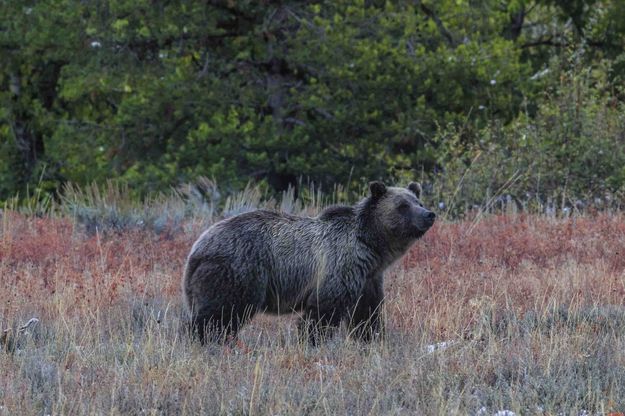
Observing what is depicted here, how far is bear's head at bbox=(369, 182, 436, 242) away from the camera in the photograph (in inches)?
316

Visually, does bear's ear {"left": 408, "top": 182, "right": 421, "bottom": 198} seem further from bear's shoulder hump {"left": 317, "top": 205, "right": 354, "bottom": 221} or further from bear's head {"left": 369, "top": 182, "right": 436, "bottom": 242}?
bear's shoulder hump {"left": 317, "top": 205, "right": 354, "bottom": 221}

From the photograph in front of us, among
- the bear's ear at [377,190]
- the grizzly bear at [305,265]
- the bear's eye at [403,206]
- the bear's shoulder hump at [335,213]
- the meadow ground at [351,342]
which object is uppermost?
the bear's ear at [377,190]

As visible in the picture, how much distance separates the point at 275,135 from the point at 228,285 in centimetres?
1183

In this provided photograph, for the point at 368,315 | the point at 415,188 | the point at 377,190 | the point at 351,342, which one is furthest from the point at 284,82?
the point at 351,342

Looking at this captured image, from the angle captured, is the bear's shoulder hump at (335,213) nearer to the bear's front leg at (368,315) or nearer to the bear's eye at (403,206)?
the bear's eye at (403,206)

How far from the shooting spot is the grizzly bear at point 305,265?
756cm

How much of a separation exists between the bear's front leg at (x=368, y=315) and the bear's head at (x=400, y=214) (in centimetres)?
44

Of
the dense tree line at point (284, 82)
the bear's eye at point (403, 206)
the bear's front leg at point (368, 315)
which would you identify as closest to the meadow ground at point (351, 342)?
the bear's front leg at point (368, 315)

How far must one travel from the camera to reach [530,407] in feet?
18.9

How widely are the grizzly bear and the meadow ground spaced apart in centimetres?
25

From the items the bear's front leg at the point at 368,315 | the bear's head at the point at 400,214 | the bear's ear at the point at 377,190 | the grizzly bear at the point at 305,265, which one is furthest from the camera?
the bear's ear at the point at 377,190

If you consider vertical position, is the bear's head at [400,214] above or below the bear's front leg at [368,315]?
above

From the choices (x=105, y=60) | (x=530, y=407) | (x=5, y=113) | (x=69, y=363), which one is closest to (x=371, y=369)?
(x=530, y=407)

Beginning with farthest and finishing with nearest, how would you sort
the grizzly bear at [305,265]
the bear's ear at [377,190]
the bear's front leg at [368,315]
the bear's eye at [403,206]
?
the bear's ear at [377,190] → the bear's eye at [403,206] → the bear's front leg at [368,315] → the grizzly bear at [305,265]
